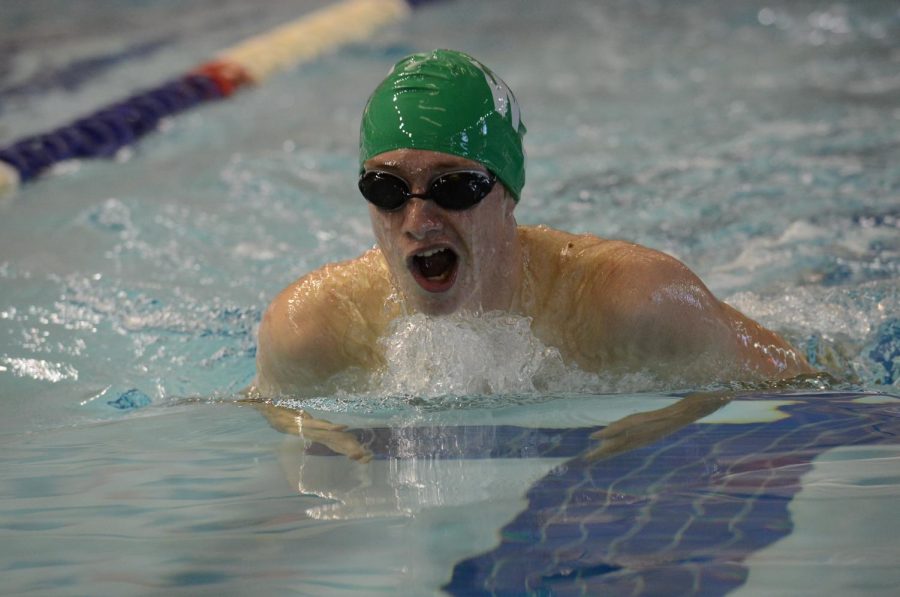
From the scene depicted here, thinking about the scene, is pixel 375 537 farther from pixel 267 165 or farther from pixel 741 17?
pixel 741 17

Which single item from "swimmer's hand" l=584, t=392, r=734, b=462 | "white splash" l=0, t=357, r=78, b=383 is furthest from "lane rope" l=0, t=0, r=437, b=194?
"swimmer's hand" l=584, t=392, r=734, b=462

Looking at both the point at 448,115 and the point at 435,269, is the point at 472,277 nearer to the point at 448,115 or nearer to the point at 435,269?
the point at 435,269

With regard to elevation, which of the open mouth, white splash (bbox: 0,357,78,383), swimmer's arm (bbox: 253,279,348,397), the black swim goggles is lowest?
white splash (bbox: 0,357,78,383)

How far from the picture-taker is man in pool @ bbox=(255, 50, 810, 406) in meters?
2.17

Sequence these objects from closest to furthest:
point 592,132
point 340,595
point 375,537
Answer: point 340,595 → point 375,537 → point 592,132

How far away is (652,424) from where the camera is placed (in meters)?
2.10

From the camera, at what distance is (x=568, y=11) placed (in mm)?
8406

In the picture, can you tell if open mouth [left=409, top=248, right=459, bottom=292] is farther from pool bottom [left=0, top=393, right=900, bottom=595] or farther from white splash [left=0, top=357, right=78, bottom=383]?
white splash [left=0, top=357, right=78, bottom=383]

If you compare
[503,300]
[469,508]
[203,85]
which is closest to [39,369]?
[503,300]

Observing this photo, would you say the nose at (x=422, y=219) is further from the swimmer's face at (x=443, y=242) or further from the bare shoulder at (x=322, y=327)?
the bare shoulder at (x=322, y=327)

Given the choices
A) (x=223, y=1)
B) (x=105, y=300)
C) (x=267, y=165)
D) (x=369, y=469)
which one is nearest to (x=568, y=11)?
(x=223, y=1)

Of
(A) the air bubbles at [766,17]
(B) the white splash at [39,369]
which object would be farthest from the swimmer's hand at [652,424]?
(A) the air bubbles at [766,17]

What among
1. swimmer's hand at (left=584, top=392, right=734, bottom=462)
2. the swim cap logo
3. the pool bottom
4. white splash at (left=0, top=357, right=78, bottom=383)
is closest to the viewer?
the pool bottom

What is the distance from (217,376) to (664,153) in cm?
246
